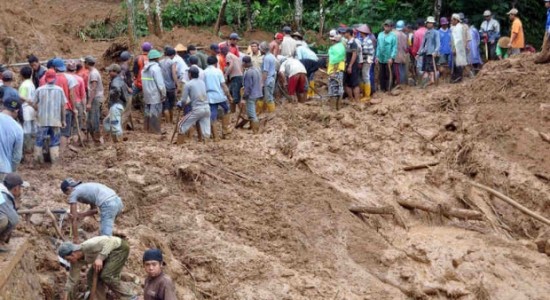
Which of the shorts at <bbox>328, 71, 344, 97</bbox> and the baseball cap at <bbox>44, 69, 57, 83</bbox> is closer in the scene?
the baseball cap at <bbox>44, 69, 57, 83</bbox>

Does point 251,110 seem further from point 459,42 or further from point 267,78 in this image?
point 459,42

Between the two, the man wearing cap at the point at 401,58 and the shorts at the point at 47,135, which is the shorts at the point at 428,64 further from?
the shorts at the point at 47,135

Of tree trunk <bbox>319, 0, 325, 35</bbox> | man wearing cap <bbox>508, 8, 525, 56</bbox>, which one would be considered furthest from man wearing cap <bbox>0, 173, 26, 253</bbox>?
tree trunk <bbox>319, 0, 325, 35</bbox>

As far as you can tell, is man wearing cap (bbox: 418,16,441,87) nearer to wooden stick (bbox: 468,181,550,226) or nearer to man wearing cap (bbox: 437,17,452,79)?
man wearing cap (bbox: 437,17,452,79)

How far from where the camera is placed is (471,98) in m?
17.8

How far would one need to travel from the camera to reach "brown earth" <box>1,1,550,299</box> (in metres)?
11.4

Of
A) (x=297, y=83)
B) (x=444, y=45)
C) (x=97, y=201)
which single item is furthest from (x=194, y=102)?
(x=444, y=45)

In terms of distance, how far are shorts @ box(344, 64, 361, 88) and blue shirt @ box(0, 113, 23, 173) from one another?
8569 millimetres

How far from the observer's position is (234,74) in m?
16.9

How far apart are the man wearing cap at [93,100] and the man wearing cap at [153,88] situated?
0.99 metres

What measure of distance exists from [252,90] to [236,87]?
1101 mm

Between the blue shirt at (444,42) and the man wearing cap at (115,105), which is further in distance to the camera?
the blue shirt at (444,42)

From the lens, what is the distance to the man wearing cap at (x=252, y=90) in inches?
639

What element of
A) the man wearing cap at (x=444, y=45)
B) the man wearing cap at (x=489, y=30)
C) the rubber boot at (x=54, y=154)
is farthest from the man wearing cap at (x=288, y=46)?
the rubber boot at (x=54, y=154)
